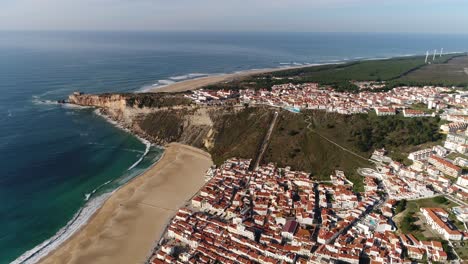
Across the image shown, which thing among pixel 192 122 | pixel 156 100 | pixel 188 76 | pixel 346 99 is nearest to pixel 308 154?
pixel 192 122

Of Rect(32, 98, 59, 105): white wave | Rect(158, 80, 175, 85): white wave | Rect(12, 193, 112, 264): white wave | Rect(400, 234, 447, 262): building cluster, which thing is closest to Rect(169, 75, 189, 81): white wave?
Rect(158, 80, 175, 85): white wave

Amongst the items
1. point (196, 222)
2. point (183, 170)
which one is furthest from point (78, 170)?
point (196, 222)

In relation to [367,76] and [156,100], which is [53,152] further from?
[367,76]

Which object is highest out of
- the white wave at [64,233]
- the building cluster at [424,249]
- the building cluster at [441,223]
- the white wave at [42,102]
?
the white wave at [42,102]

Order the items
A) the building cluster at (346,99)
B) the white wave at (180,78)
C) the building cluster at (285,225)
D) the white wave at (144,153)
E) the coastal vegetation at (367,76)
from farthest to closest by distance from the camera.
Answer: the white wave at (180,78)
the coastal vegetation at (367,76)
the building cluster at (346,99)
the white wave at (144,153)
the building cluster at (285,225)

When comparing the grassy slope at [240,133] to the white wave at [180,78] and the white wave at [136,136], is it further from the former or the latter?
the white wave at [180,78]

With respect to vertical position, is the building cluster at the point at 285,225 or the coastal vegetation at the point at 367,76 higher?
the coastal vegetation at the point at 367,76

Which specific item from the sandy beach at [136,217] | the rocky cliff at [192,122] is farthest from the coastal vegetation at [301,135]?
the sandy beach at [136,217]

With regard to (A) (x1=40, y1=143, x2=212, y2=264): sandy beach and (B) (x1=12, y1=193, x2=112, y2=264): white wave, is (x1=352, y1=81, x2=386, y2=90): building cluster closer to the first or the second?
(A) (x1=40, y1=143, x2=212, y2=264): sandy beach
